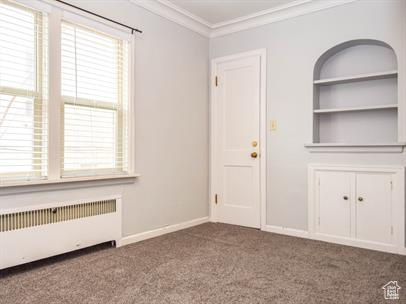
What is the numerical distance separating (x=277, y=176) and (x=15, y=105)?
2.65 metres

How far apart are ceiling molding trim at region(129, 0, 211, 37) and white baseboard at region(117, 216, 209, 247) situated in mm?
2334

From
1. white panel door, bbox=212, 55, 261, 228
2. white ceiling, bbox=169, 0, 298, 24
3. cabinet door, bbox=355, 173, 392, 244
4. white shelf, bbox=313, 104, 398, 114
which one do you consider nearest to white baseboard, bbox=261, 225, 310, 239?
white panel door, bbox=212, 55, 261, 228

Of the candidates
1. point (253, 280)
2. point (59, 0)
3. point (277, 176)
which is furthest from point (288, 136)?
point (59, 0)

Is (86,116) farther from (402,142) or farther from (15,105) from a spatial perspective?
(402,142)

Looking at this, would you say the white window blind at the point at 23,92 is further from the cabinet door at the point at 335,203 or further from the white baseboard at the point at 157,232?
the cabinet door at the point at 335,203

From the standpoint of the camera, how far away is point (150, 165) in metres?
3.42

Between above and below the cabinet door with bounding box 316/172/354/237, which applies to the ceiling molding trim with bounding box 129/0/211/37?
above

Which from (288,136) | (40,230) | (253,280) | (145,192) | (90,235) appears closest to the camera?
(253,280)

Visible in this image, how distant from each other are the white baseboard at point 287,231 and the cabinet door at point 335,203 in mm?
169

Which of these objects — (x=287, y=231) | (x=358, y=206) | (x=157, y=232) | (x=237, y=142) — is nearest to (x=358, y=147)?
(x=358, y=206)

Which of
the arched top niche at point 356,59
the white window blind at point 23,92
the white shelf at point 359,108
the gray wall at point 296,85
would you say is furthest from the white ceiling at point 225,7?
the white window blind at point 23,92

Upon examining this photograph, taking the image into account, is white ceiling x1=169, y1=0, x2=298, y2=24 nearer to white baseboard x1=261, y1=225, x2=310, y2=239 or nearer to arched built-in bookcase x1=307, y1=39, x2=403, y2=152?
arched built-in bookcase x1=307, y1=39, x2=403, y2=152

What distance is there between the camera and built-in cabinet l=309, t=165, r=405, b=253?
293 centimetres

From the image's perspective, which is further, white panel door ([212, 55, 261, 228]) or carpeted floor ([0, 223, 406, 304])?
white panel door ([212, 55, 261, 228])
